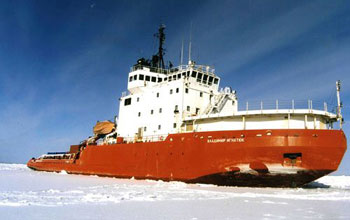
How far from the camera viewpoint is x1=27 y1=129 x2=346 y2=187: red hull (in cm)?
1383

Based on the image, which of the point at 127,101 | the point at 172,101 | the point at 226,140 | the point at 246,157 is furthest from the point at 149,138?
the point at 246,157

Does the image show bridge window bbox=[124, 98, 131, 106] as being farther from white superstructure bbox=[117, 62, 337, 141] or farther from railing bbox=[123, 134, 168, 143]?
railing bbox=[123, 134, 168, 143]

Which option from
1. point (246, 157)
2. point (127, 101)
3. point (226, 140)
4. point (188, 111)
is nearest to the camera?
point (246, 157)

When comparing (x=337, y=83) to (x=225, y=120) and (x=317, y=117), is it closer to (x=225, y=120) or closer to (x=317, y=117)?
(x=317, y=117)

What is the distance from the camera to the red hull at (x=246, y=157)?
1383cm

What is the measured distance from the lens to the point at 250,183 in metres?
15.1

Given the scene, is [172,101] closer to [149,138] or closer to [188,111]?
[188,111]

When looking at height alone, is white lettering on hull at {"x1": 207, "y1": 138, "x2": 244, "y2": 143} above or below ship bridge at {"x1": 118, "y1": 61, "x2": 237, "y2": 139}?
below

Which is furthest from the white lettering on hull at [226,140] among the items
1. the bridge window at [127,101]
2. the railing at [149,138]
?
the bridge window at [127,101]

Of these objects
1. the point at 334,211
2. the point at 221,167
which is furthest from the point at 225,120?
the point at 334,211

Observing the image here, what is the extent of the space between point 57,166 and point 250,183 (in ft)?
70.9

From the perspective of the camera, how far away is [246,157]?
14.5m

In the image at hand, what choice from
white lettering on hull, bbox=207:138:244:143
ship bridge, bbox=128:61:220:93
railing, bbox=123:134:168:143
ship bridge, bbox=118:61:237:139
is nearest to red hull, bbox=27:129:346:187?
white lettering on hull, bbox=207:138:244:143

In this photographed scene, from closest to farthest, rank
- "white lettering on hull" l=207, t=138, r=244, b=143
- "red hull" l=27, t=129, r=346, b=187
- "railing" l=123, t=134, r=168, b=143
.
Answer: "red hull" l=27, t=129, r=346, b=187, "white lettering on hull" l=207, t=138, r=244, b=143, "railing" l=123, t=134, r=168, b=143
